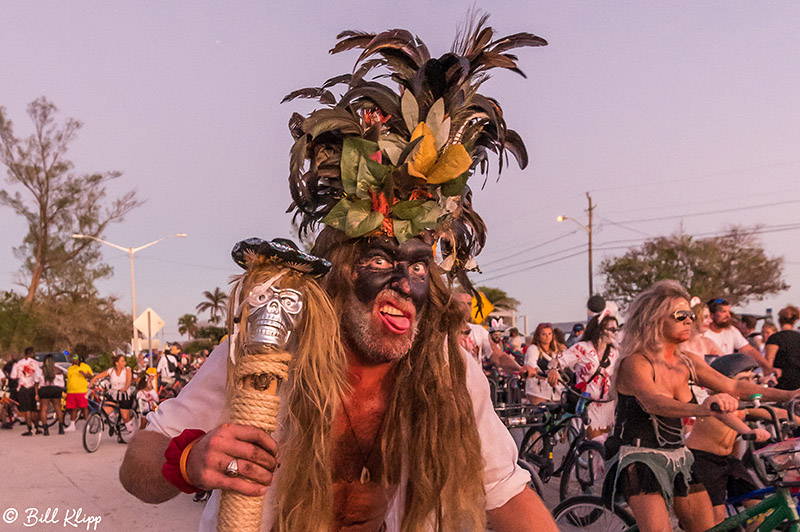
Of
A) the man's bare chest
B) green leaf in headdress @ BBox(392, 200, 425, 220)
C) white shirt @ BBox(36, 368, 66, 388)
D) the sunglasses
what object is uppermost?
green leaf in headdress @ BBox(392, 200, 425, 220)

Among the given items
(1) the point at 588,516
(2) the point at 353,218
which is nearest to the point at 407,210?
(2) the point at 353,218

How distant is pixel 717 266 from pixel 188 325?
6635 centimetres

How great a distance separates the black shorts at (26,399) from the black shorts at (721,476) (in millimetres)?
15205

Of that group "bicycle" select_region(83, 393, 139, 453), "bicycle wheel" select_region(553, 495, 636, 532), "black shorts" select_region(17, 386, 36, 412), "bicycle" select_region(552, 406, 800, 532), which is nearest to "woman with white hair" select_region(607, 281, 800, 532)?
"bicycle" select_region(552, 406, 800, 532)

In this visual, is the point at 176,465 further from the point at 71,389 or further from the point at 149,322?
the point at 149,322

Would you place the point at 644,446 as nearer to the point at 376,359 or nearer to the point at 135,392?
the point at 376,359

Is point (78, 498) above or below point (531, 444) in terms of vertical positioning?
below

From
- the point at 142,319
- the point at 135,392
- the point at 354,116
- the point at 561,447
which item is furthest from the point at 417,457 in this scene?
the point at 142,319

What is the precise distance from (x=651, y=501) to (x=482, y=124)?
272cm

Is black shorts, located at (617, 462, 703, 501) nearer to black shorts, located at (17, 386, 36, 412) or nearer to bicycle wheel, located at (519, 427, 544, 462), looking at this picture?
bicycle wheel, located at (519, 427, 544, 462)

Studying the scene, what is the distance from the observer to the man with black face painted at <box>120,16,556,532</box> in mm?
2139

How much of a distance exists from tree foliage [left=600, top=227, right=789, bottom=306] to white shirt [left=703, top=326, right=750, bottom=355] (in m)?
35.0

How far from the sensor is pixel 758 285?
43.5 meters

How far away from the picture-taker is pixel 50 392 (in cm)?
1602
